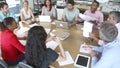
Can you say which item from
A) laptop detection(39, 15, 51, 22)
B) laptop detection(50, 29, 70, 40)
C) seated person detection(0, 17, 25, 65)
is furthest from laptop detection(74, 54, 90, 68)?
laptop detection(39, 15, 51, 22)

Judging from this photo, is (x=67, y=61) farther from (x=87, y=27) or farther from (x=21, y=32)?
(x=21, y=32)

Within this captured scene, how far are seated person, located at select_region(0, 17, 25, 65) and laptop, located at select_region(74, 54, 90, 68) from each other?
0.70m

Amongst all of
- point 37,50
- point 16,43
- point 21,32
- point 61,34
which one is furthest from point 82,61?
point 21,32

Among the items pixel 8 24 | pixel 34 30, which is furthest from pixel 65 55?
pixel 8 24

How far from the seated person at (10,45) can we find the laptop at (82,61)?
703 mm

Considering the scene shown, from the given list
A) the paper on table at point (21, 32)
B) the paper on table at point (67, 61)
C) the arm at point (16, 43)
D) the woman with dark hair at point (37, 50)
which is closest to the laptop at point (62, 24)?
the paper on table at point (21, 32)

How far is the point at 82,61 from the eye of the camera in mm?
1862

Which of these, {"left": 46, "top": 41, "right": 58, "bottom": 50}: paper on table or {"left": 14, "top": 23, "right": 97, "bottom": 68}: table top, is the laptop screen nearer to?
{"left": 14, "top": 23, "right": 97, "bottom": 68}: table top

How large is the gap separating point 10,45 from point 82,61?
954 millimetres

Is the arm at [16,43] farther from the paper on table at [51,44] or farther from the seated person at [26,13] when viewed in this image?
the seated person at [26,13]

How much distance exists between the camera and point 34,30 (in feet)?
5.39

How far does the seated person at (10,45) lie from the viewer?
1974 millimetres

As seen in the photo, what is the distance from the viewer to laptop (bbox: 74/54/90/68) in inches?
70.3

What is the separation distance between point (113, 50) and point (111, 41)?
103 millimetres
